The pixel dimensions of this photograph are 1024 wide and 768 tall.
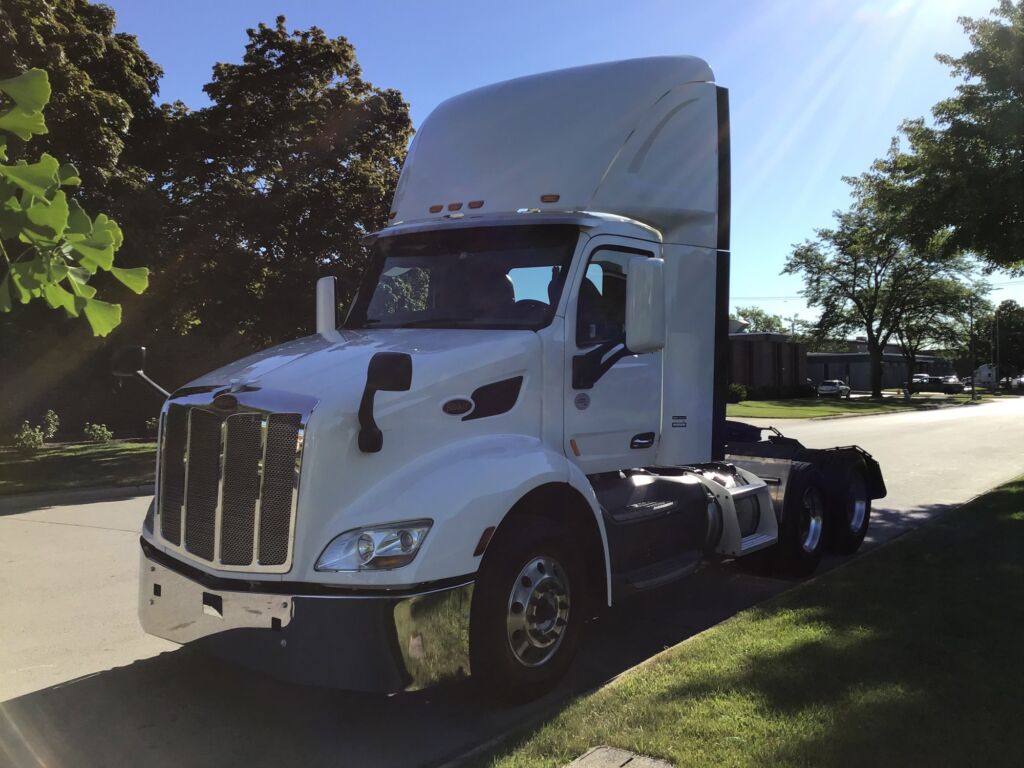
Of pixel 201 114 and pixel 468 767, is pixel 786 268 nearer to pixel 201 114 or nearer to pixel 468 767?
pixel 201 114

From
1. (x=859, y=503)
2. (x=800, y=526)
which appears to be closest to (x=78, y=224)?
(x=800, y=526)

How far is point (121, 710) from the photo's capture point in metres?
4.15

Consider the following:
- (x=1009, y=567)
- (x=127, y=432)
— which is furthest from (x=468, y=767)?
(x=127, y=432)

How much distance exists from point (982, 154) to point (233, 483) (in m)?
11.6

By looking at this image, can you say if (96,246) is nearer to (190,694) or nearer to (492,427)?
(492,427)

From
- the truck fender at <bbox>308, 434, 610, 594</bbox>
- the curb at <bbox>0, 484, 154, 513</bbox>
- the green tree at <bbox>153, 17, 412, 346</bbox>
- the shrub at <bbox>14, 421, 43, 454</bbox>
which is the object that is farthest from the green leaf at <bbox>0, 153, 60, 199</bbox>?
the shrub at <bbox>14, 421, 43, 454</bbox>

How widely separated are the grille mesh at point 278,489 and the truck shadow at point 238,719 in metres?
0.94

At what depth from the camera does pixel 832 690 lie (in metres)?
4.07

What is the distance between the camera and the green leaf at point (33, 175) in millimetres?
2087

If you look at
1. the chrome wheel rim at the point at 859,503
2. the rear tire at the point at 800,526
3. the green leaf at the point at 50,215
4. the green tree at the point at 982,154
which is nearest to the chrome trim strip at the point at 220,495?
the green leaf at the point at 50,215

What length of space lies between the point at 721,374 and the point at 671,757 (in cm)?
333

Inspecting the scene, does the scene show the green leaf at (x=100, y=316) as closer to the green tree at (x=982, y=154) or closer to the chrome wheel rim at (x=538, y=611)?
the chrome wheel rim at (x=538, y=611)

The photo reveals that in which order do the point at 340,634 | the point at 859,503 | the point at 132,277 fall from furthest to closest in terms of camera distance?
the point at 859,503 < the point at 340,634 < the point at 132,277

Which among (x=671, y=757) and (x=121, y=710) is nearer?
(x=671, y=757)
